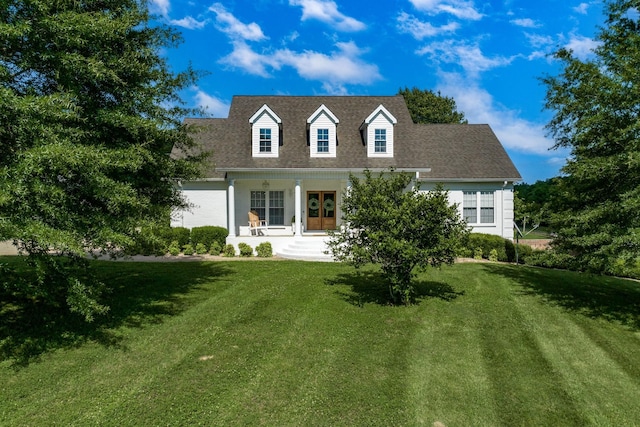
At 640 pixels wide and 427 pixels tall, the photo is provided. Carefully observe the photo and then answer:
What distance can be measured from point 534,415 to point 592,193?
244 inches

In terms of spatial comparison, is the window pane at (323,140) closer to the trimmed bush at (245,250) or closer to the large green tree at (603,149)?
the trimmed bush at (245,250)

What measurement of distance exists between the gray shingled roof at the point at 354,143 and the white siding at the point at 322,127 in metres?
0.32

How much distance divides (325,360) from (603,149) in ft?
25.0

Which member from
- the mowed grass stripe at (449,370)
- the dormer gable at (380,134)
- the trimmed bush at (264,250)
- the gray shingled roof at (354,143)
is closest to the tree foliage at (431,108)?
the gray shingled roof at (354,143)

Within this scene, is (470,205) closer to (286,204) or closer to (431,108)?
(286,204)

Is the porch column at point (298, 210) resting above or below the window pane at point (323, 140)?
below

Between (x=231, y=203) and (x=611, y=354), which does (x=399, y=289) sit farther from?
(x=231, y=203)

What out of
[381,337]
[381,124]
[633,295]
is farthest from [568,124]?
[381,124]

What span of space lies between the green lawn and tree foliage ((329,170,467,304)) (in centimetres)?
105

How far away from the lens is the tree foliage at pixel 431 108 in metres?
39.1

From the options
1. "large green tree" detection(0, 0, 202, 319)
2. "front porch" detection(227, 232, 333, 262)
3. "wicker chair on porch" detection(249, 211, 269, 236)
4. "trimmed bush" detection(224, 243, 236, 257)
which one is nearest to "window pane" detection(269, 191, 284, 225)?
"wicker chair on porch" detection(249, 211, 269, 236)

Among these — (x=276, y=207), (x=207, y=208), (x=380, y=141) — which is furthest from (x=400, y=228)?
(x=207, y=208)

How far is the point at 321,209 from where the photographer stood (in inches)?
786

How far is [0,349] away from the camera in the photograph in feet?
20.0
